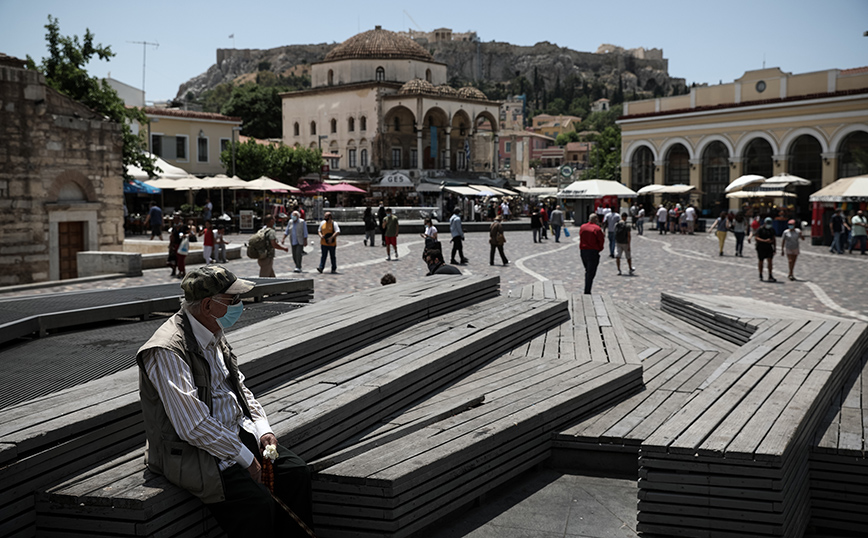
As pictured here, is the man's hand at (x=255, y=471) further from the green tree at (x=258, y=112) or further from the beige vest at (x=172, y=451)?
the green tree at (x=258, y=112)

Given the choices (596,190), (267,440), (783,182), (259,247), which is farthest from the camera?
(783,182)

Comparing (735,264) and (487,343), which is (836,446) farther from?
(735,264)

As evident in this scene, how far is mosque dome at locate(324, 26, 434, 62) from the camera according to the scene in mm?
65812

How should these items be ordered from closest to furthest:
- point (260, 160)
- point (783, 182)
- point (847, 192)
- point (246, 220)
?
point (847, 192) → point (246, 220) → point (783, 182) → point (260, 160)

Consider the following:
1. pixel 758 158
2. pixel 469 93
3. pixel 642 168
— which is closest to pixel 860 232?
pixel 758 158

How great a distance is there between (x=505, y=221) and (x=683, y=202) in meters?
14.2

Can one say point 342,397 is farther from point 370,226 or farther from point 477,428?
point 370,226

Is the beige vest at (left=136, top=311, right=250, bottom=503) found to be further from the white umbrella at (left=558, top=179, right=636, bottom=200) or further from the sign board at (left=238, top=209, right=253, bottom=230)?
the sign board at (left=238, top=209, right=253, bottom=230)

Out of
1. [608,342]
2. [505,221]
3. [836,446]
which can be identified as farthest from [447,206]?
[836,446]

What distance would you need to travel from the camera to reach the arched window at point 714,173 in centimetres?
4962

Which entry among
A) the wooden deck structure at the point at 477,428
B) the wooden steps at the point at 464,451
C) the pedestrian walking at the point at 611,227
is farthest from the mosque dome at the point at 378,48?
the wooden steps at the point at 464,451

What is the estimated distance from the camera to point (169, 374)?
11.8ft

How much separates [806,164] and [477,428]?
46.4m

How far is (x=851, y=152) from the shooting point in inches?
1692
